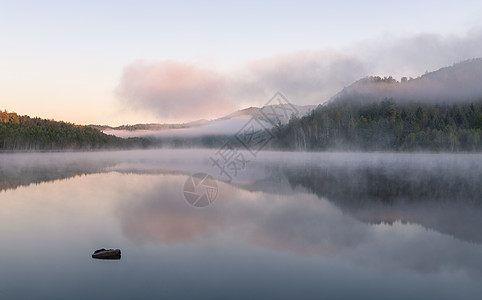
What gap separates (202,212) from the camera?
77.4ft

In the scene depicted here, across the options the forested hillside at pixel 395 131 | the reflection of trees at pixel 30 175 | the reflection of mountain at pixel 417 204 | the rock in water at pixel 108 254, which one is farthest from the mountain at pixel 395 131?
the rock in water at pixel 108 254

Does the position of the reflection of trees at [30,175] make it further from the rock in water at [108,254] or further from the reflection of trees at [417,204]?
the reflection of trees at [417,204]

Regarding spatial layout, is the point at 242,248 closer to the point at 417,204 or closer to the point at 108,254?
the point at 108,254

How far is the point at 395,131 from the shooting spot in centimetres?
17000

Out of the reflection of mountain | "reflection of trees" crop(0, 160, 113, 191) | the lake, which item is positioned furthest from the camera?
"reflection of trees" crop(0, 160, 113, 191)

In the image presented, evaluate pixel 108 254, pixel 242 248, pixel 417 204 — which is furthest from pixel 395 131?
pixel 108 254

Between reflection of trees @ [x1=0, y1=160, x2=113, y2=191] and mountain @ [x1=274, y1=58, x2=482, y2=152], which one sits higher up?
mountain @ [x1=274, y1=58, x2=482, y2=152]

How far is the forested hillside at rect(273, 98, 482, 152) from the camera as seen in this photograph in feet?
520

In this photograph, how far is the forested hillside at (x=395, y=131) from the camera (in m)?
158

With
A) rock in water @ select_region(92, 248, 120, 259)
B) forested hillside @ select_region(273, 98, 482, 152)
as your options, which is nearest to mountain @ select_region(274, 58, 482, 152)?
forested hillside @ select_region(273, 98, 482, 152)

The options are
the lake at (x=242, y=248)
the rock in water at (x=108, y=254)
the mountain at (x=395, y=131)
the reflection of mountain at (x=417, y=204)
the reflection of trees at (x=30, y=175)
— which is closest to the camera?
the lake at (x=242, y=248)

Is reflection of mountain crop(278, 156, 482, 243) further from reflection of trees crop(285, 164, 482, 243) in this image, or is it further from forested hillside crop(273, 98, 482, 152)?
forested hillside crop(273, 98, 482, 152)

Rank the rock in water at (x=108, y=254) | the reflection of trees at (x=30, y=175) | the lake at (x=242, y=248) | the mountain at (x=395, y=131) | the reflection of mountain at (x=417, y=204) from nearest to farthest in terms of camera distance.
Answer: the lake at (x=242, y=248) < the rock in water at (x=108, y=254) < the reflection of mountain at (x=417, y=204) < the reflection of trees at (x=30, y=175) < the mountain at (x=395, y=131)

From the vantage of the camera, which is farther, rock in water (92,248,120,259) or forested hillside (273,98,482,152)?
forested hillside (273,98,482,152)
